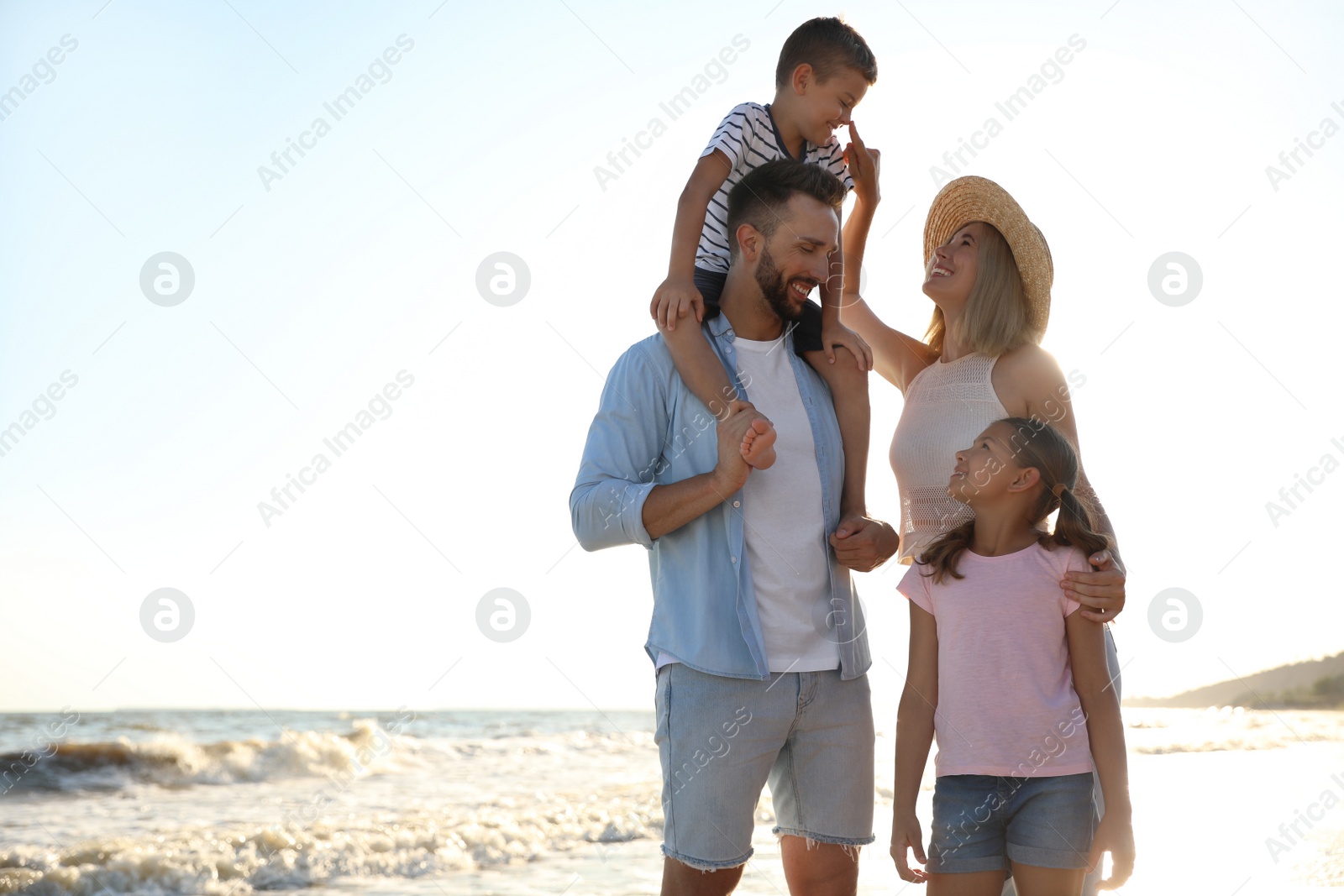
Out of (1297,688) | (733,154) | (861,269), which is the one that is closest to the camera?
(733,154)

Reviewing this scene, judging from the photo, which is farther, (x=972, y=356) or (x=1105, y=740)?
(x=972, y=356)

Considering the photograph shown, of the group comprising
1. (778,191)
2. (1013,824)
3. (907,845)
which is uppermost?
(778,191)

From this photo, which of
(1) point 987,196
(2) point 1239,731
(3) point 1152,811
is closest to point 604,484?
(1) point 987,196

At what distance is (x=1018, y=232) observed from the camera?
2734mm

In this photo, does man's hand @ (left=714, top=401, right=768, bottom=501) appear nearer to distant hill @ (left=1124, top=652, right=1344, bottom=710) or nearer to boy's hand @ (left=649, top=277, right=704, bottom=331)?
boy's hand @ (left=649, top=277, right=704, bottom=331)

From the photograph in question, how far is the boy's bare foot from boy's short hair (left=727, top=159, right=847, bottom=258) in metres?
0.62

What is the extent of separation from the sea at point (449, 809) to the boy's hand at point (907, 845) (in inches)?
139

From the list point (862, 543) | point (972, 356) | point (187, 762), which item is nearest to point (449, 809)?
point (187, 762)

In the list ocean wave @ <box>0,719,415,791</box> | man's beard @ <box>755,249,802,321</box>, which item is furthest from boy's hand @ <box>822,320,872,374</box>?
ocean wave @ <box>0,719,415,791</box>

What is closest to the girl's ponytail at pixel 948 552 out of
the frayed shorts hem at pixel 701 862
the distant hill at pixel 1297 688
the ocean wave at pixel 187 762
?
the frayed shorts hem at pixel 701 862

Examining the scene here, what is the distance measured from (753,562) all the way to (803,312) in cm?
75

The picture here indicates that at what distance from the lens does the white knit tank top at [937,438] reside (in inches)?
102

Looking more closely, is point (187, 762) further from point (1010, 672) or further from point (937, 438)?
point (1010, 672)

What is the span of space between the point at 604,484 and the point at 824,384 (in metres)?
0.72
